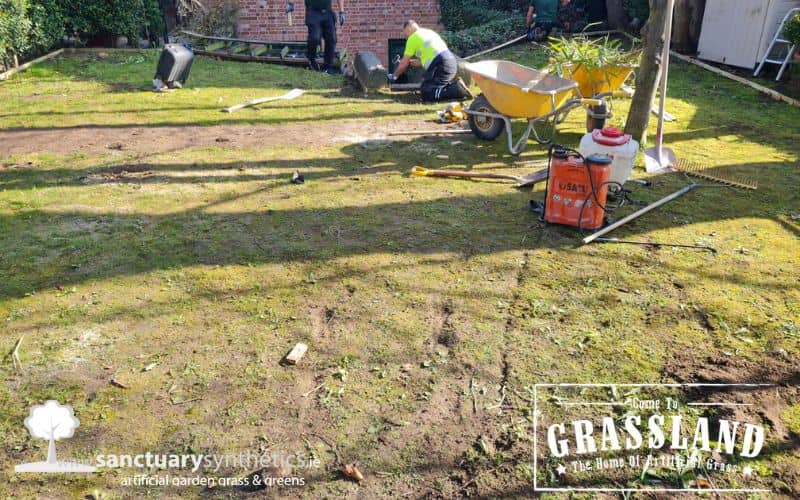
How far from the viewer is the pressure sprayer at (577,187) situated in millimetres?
4789

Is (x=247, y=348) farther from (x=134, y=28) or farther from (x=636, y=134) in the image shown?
(x=134, y=28)

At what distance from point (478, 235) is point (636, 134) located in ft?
10.5

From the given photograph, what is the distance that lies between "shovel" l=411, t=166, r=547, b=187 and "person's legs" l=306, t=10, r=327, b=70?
7.51 m

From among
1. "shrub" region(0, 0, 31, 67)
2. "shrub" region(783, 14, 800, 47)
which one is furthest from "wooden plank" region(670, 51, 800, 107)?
"shrub" region(0, 0, 31, 67)

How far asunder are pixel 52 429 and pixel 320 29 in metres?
11.4

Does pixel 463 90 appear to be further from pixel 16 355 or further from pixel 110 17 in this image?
pixel 110 17

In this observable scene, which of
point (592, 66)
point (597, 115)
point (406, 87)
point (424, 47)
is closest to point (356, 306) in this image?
point (597, 115)

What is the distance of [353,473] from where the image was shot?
2.71 metres

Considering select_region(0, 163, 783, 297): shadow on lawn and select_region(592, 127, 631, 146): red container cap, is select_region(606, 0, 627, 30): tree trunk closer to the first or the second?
select_region(0, 163, 783, 297): shadow on lawn

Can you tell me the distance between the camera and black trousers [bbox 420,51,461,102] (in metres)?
9.53

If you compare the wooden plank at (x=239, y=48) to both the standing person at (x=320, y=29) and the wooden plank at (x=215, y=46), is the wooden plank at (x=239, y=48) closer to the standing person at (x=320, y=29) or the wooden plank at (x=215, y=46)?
the wooden plank at (x=215, y=46)

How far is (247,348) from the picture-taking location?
359cm

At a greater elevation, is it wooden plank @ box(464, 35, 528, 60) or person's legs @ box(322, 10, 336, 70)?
person's legs @ box(322, 10, 336, 70)

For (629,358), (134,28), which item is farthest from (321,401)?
(134,28)
